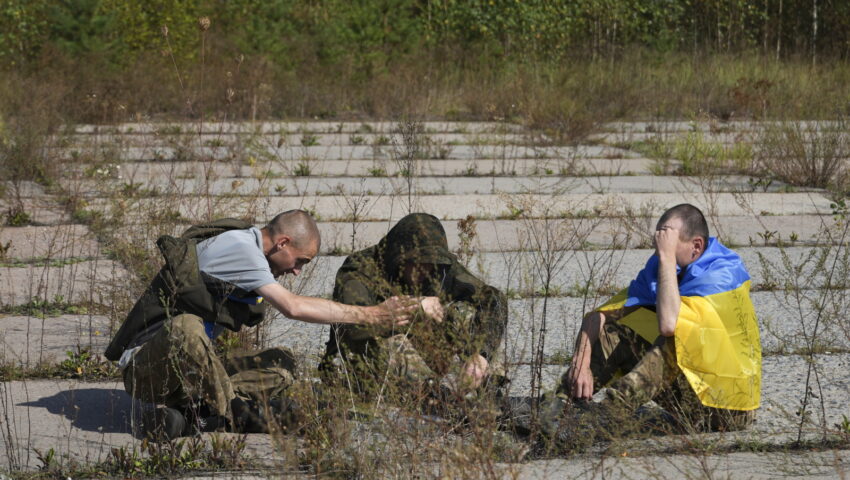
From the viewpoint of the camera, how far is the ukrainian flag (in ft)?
14.3

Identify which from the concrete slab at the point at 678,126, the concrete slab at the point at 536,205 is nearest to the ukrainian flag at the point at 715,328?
the concrete slab at the point at 536,205

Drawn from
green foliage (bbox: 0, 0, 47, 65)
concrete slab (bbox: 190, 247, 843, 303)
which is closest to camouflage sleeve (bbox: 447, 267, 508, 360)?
concrete slab (bbox: 190, 247, 843, 303)

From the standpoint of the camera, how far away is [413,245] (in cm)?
501

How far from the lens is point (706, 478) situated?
11.9ft

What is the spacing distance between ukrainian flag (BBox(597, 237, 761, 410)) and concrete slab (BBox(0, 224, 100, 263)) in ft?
14.4

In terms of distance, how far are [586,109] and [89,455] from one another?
12.6 meters

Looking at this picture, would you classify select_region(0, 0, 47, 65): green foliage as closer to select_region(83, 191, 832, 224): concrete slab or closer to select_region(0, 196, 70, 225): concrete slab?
select_region(0, 196, 70, 225): concrete slab

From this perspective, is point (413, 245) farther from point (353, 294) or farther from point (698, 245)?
point (698, 245)

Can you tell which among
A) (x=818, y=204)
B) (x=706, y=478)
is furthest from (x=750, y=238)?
(x=706, y=478)

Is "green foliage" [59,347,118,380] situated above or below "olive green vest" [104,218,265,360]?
below

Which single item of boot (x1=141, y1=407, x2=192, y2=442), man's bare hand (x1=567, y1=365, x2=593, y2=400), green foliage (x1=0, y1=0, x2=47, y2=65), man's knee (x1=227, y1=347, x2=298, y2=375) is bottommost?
boot (x1=141, y1=407, x2=192, y2=442)

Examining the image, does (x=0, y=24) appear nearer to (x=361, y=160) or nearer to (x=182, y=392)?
(x=361, y=160)

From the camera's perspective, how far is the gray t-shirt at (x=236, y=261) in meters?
4.48

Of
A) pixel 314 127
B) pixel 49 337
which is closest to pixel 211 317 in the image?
pixel 49 337
